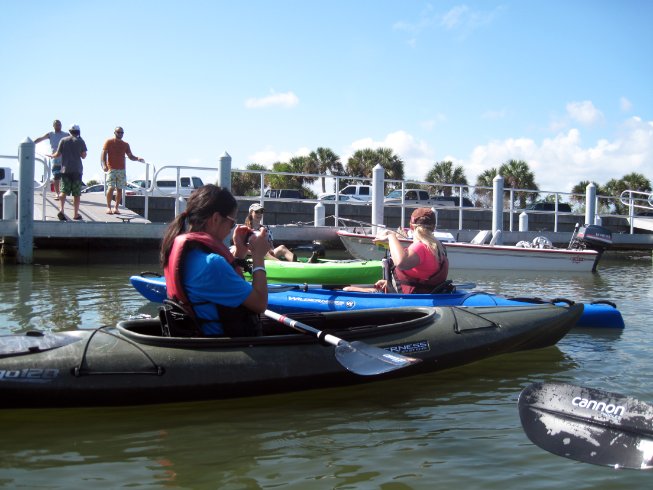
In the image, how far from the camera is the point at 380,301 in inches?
268

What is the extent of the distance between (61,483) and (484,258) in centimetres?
1241

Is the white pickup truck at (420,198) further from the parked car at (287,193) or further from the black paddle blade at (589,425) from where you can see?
the black paddle blade at (589,425)

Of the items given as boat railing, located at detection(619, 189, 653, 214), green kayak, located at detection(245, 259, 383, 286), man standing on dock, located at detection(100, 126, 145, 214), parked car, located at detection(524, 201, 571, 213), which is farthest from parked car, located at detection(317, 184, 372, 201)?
green kayak, located at detection(245, 259, 383, 286)

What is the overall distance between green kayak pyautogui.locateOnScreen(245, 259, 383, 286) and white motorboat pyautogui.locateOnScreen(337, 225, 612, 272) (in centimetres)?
478

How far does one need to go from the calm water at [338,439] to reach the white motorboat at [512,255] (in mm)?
8533

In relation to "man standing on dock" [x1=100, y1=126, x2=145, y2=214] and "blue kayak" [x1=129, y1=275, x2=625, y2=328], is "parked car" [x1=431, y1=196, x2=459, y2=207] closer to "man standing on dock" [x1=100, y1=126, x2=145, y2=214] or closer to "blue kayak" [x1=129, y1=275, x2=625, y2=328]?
"man standing on dock" [x1=100, y1=126, x2=145, y2=214]

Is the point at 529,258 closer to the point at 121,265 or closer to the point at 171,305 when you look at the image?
the point at 121,265

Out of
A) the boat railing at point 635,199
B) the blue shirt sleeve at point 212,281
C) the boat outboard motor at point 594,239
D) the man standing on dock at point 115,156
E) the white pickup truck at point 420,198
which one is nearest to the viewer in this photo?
the blue shirt sleeve at point 212,281

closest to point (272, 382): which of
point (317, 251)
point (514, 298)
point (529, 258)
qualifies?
point (514, 298)

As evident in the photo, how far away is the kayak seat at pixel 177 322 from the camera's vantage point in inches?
177

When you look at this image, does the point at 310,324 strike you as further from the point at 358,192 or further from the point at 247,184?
the point at 247,184

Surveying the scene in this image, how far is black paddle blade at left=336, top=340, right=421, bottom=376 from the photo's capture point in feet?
14.7

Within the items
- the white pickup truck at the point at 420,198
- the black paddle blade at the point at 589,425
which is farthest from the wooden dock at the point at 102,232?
the black paddle blade at the point at 589,425

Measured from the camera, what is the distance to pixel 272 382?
4.60 metres
